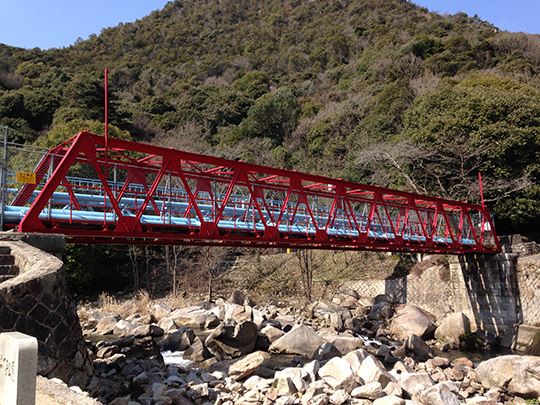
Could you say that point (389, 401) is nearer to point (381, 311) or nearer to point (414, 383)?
point (414, 383)

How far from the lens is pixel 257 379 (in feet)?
33.8

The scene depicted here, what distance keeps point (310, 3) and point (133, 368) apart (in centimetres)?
9998

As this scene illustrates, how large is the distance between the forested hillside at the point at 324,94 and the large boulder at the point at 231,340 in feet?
50.0

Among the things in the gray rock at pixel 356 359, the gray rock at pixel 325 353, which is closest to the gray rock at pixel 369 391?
the gray rock at pixel 356 359

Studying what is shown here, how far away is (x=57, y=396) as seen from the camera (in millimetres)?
4344

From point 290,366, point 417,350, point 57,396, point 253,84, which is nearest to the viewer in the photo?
point 57,396

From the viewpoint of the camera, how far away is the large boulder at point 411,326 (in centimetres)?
1781

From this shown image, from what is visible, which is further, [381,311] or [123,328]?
[381,311]

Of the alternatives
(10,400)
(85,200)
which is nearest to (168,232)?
(85,200)

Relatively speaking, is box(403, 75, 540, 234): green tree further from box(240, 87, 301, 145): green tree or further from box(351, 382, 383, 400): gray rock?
box(240, 87, 301, 145): green tree

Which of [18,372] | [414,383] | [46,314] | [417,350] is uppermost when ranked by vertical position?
[18,372]

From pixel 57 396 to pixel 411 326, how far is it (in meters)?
16.5

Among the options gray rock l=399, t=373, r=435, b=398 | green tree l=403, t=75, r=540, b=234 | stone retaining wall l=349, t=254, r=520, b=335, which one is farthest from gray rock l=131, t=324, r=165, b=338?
green tree l=403, t=75, r=540, b=234

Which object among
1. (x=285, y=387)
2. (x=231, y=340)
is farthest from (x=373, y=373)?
(x=231, y=340)
